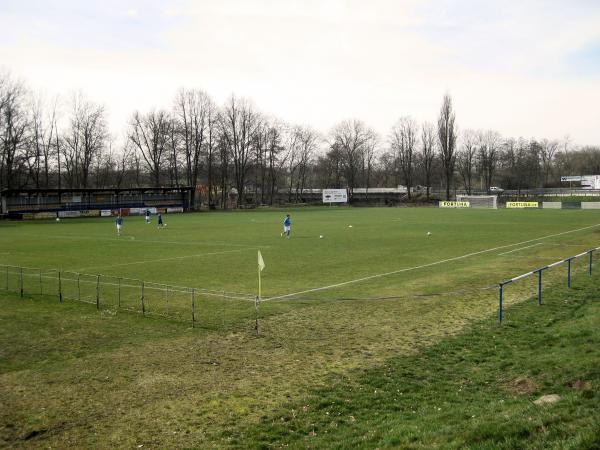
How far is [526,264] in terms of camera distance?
1081 inches

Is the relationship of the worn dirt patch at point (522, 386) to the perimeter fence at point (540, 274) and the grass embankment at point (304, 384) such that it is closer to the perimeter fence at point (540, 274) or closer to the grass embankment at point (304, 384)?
the grass embankment at point (304, 384)

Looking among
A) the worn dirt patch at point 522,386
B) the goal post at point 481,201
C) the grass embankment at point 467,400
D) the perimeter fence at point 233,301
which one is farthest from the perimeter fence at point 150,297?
the goal post at point 481,201

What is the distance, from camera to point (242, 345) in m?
14.1

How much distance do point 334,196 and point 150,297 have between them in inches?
3954

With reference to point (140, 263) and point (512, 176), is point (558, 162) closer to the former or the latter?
point (512, 176)

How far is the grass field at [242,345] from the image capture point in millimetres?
9234

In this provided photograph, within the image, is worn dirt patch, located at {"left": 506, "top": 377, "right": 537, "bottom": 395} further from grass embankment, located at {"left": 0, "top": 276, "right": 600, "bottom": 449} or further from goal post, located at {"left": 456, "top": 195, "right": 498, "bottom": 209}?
goal post, located at {"left": 456, "top": 195, "right": 498, "bottom": 209}

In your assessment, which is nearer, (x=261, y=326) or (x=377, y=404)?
(x=377, y=404)

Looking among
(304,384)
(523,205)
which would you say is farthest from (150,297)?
(523,205)

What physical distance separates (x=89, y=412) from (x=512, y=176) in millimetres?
145354

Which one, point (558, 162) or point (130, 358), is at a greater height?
point (558, 162)

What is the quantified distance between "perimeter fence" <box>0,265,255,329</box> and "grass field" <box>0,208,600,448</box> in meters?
0.16

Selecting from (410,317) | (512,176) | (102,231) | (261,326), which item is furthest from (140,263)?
(512,176)

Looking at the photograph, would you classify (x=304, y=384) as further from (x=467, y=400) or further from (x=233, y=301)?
(x=233, y=301)
